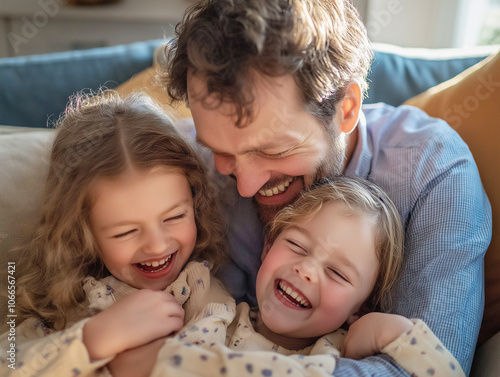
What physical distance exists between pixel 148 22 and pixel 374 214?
235 centimetres

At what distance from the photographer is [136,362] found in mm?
1072

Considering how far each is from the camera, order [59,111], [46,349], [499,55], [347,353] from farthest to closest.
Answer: [59,111]
[499,55]
[347,353]
[46,349]

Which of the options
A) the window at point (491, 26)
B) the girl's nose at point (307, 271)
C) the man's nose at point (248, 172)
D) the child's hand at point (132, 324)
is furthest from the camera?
the window at point (491, 26)

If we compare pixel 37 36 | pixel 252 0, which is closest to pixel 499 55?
pixel 252 0

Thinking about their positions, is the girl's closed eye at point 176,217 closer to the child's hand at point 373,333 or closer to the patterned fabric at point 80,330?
the patterned fabric at point 80,330

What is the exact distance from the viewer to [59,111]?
1.98m

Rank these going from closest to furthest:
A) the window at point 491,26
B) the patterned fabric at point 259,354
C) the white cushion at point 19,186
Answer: the patterned fabric at point 259,354 < the white cushion at point 19,186 < the window at point 491,26

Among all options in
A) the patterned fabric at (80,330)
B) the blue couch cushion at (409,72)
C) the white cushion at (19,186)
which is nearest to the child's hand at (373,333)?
the patterned fabric at (80,330)

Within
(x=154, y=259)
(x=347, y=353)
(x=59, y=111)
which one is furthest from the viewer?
(x=59, y=111)

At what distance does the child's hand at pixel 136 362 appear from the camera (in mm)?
1056

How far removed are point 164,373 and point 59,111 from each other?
1356 mm

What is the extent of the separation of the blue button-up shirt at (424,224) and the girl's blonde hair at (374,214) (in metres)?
0.03

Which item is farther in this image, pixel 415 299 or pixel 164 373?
pixel 415 299

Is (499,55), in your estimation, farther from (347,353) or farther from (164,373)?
(164,373)
